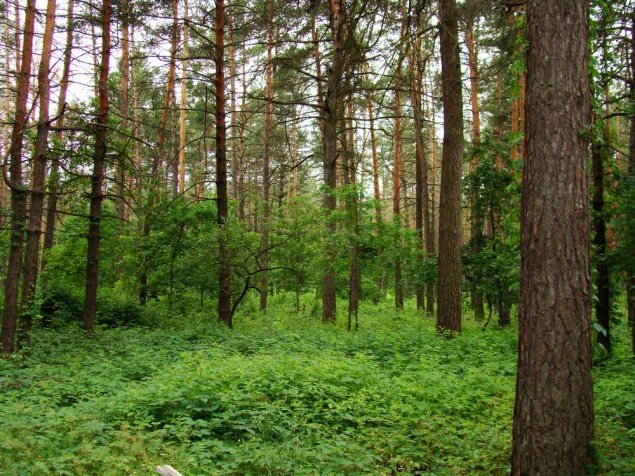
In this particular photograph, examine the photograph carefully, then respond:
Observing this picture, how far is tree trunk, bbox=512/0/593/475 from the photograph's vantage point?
11.9 feet

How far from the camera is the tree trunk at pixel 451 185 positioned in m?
9.79

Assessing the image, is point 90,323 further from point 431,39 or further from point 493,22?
point 493,22

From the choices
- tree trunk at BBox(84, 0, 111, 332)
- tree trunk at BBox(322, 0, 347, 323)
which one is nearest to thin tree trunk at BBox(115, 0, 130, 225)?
tree trunk at BBox(84, 0, 111, 332)

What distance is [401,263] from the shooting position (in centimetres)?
2188

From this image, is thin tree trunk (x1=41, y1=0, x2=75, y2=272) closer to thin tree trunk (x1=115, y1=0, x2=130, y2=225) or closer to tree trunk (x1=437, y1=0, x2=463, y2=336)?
thin tree trunk (x1=115, y1=0, x2=130, y2=225)

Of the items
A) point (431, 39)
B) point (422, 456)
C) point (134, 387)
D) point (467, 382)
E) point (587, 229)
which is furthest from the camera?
point (431, 39)

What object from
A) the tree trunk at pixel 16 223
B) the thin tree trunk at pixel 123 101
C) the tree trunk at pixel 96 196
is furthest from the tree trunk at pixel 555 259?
the tree trunk at pixel 96 196

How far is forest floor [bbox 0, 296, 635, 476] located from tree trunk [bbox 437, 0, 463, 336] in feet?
4.11

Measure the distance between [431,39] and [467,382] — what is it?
20.8ft

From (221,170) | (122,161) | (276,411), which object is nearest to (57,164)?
(122,161)

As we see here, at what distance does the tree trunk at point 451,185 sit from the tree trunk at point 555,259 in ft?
19.6

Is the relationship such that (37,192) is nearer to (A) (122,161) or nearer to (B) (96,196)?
(B) (96,196)

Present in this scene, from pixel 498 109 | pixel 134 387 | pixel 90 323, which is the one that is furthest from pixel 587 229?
pixel 498 109

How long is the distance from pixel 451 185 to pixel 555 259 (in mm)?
6461
